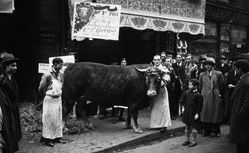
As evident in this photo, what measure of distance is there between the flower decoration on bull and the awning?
1.58m

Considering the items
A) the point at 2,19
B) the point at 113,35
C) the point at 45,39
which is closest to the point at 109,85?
Answer: the point at 113,35

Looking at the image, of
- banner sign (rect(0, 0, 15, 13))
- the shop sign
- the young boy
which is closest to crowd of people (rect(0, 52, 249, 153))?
the young boy

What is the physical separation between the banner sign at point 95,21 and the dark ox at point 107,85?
0.86 m

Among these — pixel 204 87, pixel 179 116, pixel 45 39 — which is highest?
pixel 45 39

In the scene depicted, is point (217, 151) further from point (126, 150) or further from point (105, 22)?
point (105, 22)

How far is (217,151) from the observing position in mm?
8773

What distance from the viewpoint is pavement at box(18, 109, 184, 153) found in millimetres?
8578

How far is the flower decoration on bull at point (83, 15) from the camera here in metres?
10.4

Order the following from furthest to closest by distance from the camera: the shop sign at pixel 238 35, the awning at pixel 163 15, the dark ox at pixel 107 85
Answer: the shop sign at pixel 238 35 < the awning at pixel 163 15 < the dark ox at pixel 107 85

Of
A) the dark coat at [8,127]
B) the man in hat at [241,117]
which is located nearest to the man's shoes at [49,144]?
the dark coat at [8,127]

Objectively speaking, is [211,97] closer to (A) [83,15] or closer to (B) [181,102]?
(B) [181,102]

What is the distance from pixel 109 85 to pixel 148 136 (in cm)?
174

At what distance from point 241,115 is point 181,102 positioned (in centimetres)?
333

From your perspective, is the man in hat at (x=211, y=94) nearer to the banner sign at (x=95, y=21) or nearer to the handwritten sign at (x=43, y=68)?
the banner sign at (x=95, y=21)
